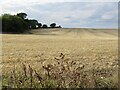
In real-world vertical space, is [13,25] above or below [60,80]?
above

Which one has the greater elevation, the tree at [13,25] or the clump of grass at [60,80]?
the tree at [13,25]

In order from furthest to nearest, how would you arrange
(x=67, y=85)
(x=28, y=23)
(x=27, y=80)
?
(x=28, y=23) < (x=27, y=80) < (x=67, y=85)

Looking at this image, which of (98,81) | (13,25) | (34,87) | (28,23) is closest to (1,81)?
(34,87)

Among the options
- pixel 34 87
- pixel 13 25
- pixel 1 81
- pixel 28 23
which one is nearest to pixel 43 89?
pixel 34 87

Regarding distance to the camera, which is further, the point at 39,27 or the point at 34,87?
the point at 39,27

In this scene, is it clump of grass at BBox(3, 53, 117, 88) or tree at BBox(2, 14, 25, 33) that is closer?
clump of grass at BBox(3, 53, 117, 88)

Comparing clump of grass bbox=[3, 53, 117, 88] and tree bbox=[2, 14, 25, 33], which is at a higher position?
tree bbox=[2, 14, 25, 33]

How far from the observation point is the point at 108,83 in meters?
5.19

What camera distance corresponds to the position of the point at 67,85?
4.67 meters

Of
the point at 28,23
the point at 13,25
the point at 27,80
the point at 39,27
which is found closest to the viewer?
the point at 27,80

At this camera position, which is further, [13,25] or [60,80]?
[13,25]

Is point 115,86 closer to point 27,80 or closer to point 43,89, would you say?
point 43,89

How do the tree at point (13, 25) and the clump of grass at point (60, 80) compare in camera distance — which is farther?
the tree at point (13, 25)

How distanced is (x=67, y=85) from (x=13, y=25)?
8586cm
